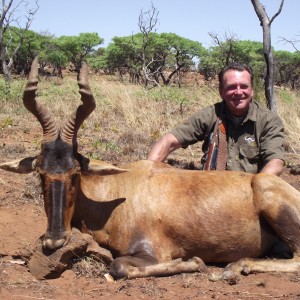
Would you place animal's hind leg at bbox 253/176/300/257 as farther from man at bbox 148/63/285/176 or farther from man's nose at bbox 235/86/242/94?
man's nose at bbox 235/86/242/94

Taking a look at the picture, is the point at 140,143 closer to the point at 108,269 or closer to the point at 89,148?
the point at 89,148

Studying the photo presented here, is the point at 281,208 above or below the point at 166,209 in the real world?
above

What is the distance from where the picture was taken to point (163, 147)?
19.5 feet

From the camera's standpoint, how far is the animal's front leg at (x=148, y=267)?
14.0 feet

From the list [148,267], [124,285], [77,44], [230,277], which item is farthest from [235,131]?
[77,44]

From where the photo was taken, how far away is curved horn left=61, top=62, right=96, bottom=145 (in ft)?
14.6

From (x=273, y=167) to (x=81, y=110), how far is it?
2090 mm

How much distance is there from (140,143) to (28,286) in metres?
6.24

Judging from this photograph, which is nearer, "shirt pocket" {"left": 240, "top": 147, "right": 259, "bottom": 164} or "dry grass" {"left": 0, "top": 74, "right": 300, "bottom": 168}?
"shirt pocket" {"left": 240, "top": 147, "right": 259, "bottom": 164}

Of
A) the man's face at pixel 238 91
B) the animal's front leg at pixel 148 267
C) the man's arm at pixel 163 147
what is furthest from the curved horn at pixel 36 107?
the man's face at pixel 238 91

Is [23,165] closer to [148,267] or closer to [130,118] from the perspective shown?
[148,267]

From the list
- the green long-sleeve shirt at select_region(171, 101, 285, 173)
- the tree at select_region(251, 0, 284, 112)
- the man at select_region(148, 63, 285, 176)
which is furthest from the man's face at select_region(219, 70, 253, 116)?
the tree at select_region(251, 0, 284, 112)

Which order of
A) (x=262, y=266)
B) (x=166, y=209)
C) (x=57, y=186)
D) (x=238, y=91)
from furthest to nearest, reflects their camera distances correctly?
1. (x=238, y=91)
2. (x=166, y=209)
3. (x=262, y=266)
4. (x=57, y=186)

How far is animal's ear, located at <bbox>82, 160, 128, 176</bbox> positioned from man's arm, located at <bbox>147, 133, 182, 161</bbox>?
3.83 feet
